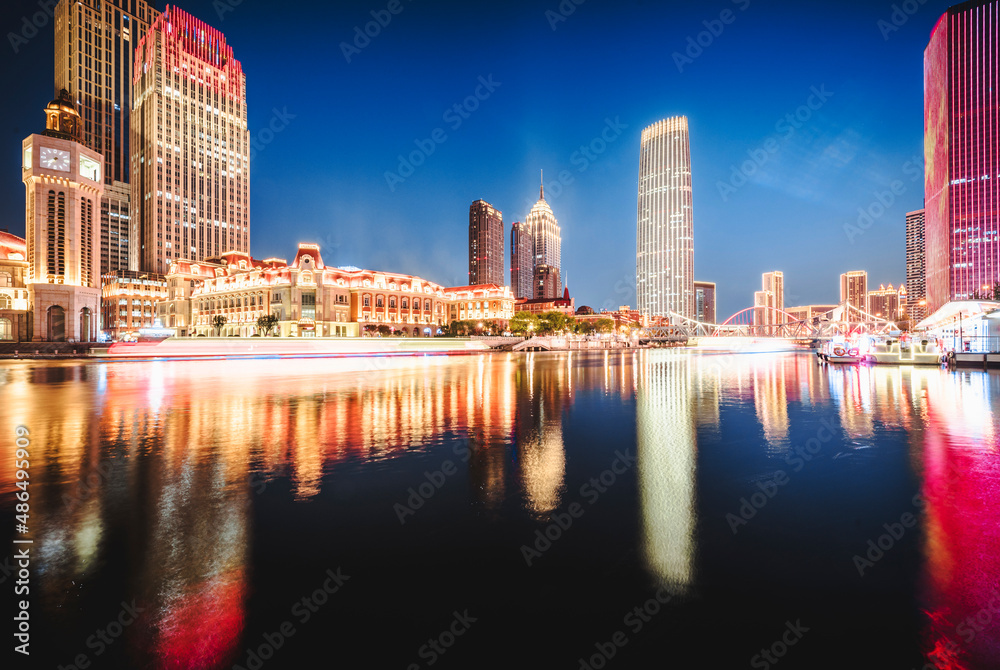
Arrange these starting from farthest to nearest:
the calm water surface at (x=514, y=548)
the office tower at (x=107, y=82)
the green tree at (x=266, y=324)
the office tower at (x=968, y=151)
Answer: the office tower at (x=107, y=82) < the office tower at (x=968, y=151) < the green tree at (x=266, y=324) < the calm water surface at (x=514, y=548)

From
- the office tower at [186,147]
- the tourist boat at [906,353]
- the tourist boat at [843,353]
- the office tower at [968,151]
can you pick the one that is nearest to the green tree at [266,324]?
the office tower at [186,147]

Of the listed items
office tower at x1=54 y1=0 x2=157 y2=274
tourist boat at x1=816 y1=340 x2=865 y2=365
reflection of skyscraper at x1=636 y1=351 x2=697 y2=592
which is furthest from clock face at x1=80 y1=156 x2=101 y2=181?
tourist boat at x1=816 y1=340 x2=865 y2=365

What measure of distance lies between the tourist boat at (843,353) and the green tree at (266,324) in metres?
86.8

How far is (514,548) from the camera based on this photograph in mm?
5047

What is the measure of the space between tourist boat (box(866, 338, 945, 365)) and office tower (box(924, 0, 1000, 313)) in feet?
308

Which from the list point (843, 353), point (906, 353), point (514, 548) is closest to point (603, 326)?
point (843, 353)

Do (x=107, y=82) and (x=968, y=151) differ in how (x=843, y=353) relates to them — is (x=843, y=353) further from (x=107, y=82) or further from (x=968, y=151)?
(x=107, y=82)

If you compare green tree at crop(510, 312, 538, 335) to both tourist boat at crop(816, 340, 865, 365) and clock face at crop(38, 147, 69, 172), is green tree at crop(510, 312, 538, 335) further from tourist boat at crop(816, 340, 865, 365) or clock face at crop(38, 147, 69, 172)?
clock face at crop(38, 147, 69, 172)

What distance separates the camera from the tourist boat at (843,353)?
134 feet

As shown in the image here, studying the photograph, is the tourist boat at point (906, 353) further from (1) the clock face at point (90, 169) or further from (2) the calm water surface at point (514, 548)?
(1) the clock face at point (90, 169)

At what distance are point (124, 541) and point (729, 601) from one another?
6.34 m

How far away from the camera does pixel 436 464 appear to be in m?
8.50

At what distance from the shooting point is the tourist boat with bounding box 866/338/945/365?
119ft

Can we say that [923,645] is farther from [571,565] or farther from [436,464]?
[436,464]
